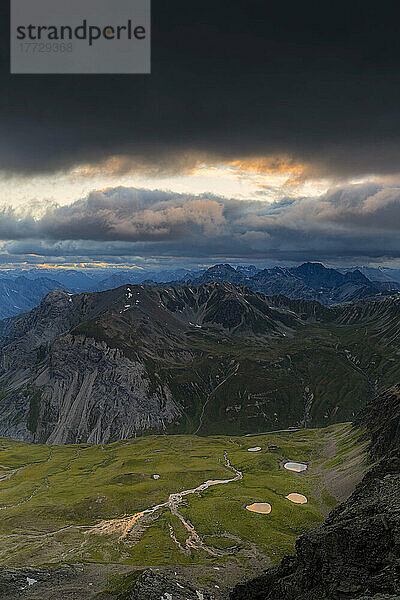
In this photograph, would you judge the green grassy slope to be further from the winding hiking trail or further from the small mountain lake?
the small mountain lake

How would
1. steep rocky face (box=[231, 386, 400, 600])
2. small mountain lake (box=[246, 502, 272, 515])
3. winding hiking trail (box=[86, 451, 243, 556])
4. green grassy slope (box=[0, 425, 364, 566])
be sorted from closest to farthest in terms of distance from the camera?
steep rocky face (box=[231, 386, 400, 600])
green grassy slope (box=[0, 425, 364, 566])
winding hiking trail (box=[86, 451, 243, 556])
small mountain lake (box=[246, 502, 272, 515])

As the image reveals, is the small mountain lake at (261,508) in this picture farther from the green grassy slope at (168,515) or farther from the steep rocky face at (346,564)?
the steep rocky face at (346,564)

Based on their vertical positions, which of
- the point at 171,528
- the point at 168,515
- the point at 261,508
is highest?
the point at 171,528

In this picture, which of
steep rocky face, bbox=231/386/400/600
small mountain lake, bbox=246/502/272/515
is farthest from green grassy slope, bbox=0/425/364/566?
steep rocky face, bbox=231/386/400/600

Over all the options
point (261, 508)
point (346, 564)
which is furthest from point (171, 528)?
point (346, 564)

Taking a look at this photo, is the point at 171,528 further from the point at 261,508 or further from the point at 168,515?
the point at 261,508

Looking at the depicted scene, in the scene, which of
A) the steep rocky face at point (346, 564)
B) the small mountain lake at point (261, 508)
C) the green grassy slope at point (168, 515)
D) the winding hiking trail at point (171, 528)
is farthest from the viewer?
the small mountain lake at point (261, 508)

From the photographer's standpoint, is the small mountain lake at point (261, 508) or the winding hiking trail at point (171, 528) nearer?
the winding hiking trail at point (171, 528)

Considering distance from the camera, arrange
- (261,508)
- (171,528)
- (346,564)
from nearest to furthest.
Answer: (346,564), (171,528), (261,508)

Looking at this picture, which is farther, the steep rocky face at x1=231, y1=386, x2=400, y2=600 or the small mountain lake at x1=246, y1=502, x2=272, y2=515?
the small mountain lake at x1=246, y1=502, x2=272, y2=515

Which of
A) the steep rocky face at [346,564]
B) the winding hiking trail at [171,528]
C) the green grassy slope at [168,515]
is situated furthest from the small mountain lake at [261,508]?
the steep rocky face at [346,564]

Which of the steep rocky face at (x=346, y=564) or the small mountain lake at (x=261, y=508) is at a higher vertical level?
the steep rocky face at (x=346, y=564)
